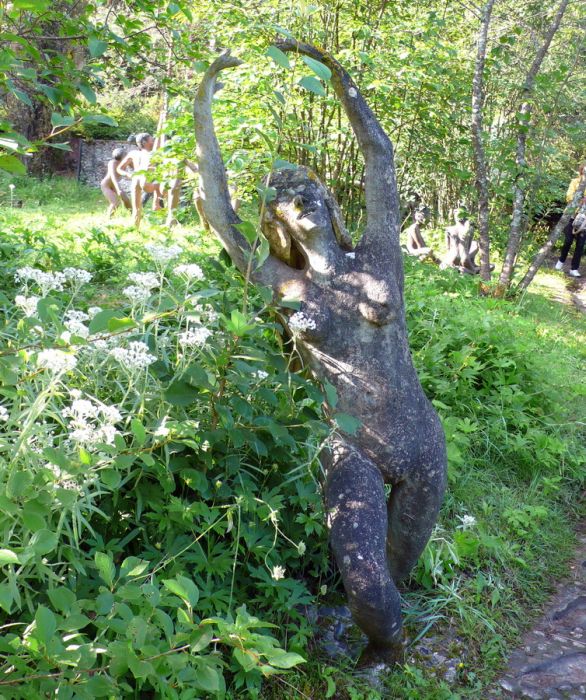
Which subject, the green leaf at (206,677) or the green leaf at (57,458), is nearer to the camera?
the green leaf at (206,677)

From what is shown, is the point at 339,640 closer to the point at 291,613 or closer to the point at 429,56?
the point at 291,613

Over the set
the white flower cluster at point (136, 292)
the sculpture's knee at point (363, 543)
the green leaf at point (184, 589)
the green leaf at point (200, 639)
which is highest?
the white flower cluster at point (136, 292)

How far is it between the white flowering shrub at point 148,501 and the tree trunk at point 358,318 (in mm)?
219


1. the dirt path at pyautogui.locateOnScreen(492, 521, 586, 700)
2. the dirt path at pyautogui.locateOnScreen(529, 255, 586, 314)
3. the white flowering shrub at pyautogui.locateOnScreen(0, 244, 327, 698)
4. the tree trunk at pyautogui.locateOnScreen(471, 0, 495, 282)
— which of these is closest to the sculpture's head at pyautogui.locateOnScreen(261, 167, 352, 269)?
the white flowering shrub at pyautogui.locateOnScreen(0, 244, 327, 698)

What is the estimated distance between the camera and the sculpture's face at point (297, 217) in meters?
3.05

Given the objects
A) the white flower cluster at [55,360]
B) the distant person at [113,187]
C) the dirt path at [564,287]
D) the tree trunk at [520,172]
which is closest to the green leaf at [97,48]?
the white flower cluster at [55,360]

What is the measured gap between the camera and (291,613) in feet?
9.49

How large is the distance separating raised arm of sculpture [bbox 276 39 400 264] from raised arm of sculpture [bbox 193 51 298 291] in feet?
1.21

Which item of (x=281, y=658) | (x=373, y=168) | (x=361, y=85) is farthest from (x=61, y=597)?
(x=361, y=85)

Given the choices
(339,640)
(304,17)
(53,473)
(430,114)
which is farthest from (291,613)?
(430,114)

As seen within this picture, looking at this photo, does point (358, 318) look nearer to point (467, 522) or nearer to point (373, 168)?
point (373, 168)

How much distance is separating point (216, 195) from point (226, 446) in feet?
3.26

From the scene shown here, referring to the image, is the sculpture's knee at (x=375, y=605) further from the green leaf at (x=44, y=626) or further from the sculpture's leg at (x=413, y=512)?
the green leaf at (x=44, y=626)

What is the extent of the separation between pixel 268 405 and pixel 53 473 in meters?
1.24
